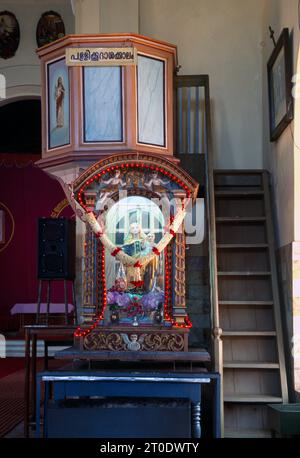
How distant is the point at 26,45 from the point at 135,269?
7.24 meters

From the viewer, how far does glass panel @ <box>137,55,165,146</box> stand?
6.32 metres

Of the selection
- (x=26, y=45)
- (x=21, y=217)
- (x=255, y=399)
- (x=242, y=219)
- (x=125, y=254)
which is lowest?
(x=255, y=399)

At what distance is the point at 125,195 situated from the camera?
5.44 meters

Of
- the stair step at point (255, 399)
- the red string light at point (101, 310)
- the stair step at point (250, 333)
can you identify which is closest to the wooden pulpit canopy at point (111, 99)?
the red string light at point (101, 310)

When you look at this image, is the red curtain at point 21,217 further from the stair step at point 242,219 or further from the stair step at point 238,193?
the stair step at point 242,219

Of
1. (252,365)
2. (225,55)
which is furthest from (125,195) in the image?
(225,55)

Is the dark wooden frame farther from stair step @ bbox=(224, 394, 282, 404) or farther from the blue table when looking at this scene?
the blue table

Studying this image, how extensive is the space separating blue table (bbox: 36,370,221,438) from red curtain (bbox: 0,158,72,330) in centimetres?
895

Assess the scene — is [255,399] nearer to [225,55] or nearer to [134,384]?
[134,384]

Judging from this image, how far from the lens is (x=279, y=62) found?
6.58 meters

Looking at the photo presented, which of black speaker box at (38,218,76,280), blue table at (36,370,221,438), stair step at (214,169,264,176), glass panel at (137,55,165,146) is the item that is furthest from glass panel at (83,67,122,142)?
blue table at (36,370,221,438)

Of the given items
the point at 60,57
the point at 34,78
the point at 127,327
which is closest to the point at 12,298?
the point at 34,78

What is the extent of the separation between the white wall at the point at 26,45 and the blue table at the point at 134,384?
7472 mm

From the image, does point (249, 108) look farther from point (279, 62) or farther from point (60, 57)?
point (60, 57)
